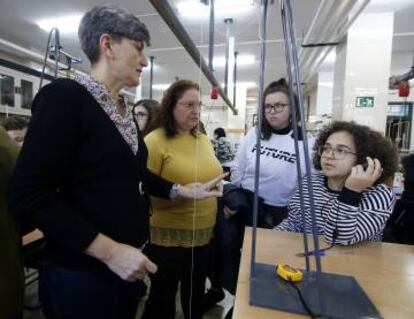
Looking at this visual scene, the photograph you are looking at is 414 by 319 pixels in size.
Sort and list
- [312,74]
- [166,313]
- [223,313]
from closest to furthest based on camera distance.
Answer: [166,313]
[223,313]
[312,74]

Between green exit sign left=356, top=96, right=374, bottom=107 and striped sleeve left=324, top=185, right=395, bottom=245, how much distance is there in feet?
8.00

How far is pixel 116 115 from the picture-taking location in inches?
32.2

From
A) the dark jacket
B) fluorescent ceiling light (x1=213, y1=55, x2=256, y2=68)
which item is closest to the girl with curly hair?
the dark jacket

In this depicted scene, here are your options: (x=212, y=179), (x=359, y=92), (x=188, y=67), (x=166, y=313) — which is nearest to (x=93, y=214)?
(x=212, y=179)

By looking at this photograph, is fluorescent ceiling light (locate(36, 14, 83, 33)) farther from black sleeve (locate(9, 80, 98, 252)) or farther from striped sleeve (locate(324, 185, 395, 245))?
striped sleeve (locate(324, 185, 395, 245))

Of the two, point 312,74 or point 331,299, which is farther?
point 312,74

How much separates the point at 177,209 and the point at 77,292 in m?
0.66

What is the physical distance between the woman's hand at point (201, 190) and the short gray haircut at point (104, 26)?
0.67m

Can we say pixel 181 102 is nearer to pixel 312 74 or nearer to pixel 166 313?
pixel 166 313

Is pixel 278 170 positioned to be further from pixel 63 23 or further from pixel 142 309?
pixel 63 23

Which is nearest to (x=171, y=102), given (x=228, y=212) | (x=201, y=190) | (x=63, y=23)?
(x=201, y=190)

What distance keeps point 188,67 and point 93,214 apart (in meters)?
5.62

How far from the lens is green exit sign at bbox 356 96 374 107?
10.6 ft

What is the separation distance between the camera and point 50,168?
2.24 feet
